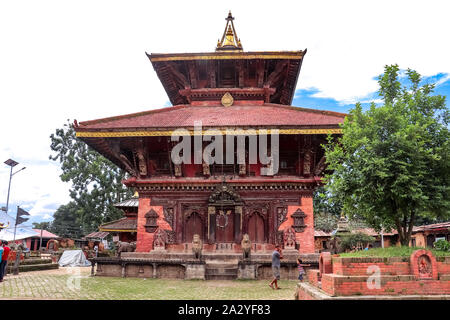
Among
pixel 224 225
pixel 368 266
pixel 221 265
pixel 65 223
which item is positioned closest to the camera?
pixel 368 266

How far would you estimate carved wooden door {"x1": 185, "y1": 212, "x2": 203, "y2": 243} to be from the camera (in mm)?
16641

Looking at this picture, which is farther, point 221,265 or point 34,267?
point 34,267

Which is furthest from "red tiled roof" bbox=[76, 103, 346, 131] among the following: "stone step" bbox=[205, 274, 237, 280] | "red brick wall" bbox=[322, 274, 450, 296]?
"red brick wall" bbox=[322, 274, 450, 296]

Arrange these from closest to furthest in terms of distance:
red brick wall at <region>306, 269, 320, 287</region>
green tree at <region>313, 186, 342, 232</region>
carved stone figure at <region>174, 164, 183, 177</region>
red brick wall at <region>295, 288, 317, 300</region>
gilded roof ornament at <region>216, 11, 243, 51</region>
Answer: red brick wall at <region>295, 288, 317, 300</region> → red brick wall at <region>306, 269, 320, 287</region> → carved stone figure at <region>174, 164, 183, 177</region> → gilded roof ornament at <region>216, 11, 243, 51</region> → green tree at <region>313, 186, 342, 232</region>

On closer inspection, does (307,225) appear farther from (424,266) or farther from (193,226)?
(424,266)

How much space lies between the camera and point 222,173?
17.0 m

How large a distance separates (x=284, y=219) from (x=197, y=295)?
7.35 meters

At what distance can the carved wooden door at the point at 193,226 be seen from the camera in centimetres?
1664

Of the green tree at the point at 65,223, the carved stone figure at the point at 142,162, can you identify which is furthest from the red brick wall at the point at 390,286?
the green tree at the point at 65,223

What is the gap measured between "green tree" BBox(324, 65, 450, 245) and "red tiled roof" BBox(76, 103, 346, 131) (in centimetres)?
671

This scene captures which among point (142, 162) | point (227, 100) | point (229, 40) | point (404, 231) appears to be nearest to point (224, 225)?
point (142, 162)

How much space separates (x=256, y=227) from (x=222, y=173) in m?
3.10

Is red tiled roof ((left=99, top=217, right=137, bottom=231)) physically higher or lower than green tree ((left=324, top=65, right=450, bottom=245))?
lower

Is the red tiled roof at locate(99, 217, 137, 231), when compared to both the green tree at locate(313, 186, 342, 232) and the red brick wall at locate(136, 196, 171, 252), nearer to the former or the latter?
the red brick wall at locate(136, 196, 171, 252)
